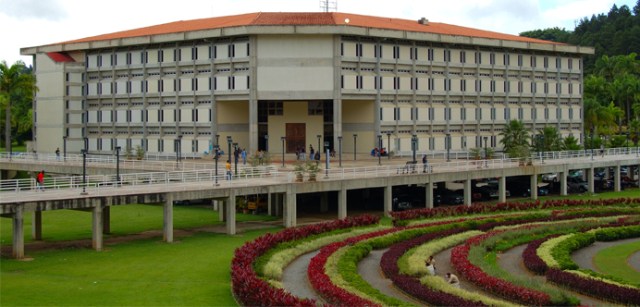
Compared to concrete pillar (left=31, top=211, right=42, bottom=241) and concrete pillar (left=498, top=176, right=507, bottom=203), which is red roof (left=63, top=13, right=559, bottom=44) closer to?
concrete pillar (left=498, top=176, right=507, bottom=203)

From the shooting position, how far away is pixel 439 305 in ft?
103

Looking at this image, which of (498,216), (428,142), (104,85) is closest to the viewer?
(498,216)

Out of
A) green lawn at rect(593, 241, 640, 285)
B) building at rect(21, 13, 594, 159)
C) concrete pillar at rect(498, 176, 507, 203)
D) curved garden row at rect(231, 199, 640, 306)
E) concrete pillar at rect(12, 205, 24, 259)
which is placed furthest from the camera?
building at rect(21, 13, 594, 159)

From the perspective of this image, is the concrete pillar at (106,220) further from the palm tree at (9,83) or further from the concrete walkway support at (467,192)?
the palm tree at (9,83)

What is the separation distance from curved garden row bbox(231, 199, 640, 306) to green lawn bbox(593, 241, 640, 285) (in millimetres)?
8416

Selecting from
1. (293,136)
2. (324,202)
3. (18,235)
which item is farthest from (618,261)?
(293,136)

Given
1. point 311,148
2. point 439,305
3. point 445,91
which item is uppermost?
point 445,91

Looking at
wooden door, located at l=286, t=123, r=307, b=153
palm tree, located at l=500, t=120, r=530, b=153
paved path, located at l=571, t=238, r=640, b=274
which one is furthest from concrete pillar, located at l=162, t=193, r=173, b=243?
palm tree, located at l=500, t=120, r=530, b=153

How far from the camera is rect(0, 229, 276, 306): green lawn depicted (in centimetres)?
3353

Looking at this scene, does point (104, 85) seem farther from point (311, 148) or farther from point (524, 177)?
point (524, 177)

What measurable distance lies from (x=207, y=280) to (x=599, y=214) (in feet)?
108

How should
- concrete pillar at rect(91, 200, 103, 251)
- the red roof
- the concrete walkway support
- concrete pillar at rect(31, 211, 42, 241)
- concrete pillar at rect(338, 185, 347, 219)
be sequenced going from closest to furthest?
concrete pillar at rect(91, 200, 103, 251), concrete pillar at rect(31, 211, 42, 241), concrete pillar at rect(338, 185, 347, 219), the concrete walkway support, the red roof

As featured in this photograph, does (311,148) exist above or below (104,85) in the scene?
below

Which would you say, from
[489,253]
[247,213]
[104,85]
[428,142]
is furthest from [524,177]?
[104,85]
